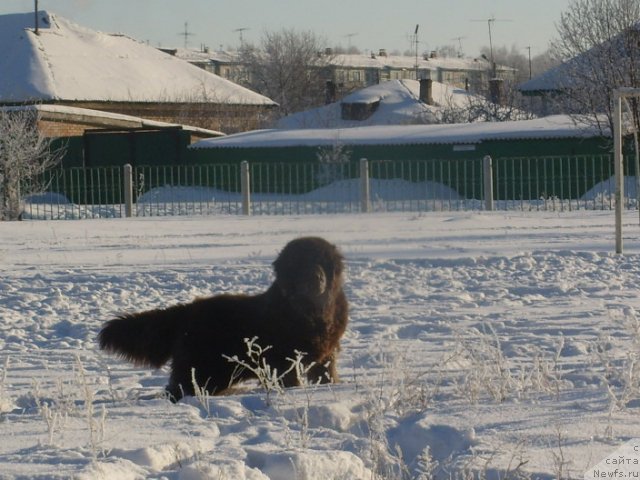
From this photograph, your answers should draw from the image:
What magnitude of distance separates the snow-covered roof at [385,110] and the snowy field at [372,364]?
40076 mm

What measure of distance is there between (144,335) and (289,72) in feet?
253

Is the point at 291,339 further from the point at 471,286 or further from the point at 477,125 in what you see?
the point at 477,125

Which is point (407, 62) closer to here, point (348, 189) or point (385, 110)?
point (385, 110)

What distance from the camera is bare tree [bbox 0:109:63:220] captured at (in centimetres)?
2762

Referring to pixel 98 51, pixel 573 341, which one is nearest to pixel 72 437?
pixel 573 341

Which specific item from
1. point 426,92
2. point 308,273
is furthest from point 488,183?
point 426,92

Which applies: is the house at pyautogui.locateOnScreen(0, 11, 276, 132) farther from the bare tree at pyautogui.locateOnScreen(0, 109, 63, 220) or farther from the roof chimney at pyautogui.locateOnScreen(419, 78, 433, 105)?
the roof chimney at pyautogui.locateOnScreen(419, 78, 433, 105)

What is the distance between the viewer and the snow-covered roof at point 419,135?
34.7 m

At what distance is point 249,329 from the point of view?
24.5 ft

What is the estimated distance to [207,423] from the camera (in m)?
5.54

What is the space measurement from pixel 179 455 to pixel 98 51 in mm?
45966

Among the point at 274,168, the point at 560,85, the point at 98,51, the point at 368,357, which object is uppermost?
the point at 98,51

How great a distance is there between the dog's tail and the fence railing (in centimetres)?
1808

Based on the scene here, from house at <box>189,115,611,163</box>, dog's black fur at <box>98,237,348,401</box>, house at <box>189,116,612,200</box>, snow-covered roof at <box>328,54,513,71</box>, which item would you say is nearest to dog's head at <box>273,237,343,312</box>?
dog's black fur at <box>98,237,348,401</box>
